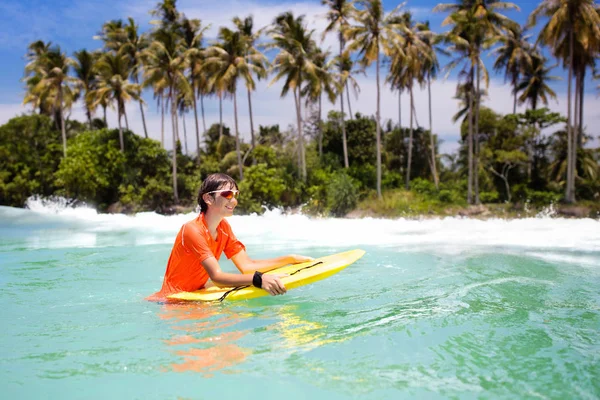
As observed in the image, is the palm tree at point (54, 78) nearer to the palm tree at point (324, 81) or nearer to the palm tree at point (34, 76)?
the palm tree at point (34, 76)

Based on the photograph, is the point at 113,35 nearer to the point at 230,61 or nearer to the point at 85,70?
the point at 85,70

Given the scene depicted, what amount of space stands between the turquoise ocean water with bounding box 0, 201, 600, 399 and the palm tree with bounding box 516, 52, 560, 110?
27.4m

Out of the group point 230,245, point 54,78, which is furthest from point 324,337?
point 54,78

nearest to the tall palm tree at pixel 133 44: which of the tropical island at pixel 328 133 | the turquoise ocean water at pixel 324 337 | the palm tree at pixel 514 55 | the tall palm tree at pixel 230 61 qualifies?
the tropical island at pixel 328 133

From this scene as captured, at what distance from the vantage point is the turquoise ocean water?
9.70 feet

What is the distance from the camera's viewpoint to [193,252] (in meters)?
4.25

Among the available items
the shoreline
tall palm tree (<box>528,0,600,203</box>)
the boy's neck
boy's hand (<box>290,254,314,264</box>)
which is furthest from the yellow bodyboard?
tall palm tree (<box>528,0,600,203</box>)

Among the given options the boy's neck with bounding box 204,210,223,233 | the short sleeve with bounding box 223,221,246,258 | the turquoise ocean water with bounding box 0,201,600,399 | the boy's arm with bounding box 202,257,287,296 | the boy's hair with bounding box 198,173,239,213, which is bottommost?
the turquoise ocean water with bounding box 0,201,600,399

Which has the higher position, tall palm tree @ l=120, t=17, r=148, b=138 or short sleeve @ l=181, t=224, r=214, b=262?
tall palm tree @ l=120, t=17, r=148, b=138

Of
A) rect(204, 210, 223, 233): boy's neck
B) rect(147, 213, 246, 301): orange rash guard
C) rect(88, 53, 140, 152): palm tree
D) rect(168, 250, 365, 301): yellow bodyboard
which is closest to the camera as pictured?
rect(147, 213, 246, 301): orange rash guard

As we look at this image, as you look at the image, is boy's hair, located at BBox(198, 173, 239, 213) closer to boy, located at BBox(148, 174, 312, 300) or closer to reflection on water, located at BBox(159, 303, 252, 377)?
boy, located at BBox(148, 174, 312, 300)

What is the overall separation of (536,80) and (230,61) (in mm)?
19677

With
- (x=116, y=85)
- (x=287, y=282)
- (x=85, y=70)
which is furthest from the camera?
(x=85, y=70)

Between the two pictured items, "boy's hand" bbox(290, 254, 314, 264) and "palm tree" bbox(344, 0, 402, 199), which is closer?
"boy's hand" bbox(290, 254, 314, 264)
